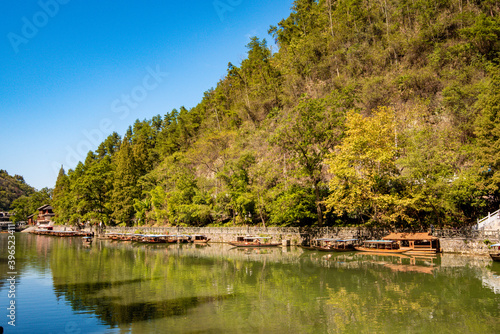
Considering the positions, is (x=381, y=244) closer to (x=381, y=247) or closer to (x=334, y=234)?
(x=381, y=247)

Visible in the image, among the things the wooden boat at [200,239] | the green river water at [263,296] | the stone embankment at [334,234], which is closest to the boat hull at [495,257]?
the green river water at [263,296]

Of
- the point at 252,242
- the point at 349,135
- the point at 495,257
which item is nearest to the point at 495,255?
the point at 495,257

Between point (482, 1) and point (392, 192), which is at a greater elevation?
point (482, 1)

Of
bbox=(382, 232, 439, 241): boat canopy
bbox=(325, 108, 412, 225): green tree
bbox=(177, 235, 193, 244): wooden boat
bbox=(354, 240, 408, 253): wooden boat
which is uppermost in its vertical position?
bbox=(325, 108, 412, 225): green tree

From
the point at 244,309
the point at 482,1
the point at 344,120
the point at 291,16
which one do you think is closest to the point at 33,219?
the point at 291,16

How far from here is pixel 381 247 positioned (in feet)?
111

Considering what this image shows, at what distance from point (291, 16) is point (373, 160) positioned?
50389 mm

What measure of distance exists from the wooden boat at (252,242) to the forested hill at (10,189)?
15310 centimetres

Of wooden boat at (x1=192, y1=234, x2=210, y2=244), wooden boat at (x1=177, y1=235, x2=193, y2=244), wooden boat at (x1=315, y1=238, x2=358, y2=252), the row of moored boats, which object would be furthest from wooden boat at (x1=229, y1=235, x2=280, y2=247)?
wooden boat at (x1=177, y1=235, x2=193, y2=244)

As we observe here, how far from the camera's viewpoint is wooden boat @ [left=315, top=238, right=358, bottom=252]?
1367 inches

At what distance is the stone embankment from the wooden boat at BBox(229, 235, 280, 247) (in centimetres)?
109

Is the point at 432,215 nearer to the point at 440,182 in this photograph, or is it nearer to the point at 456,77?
the point at 440,182

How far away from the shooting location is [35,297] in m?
18.7

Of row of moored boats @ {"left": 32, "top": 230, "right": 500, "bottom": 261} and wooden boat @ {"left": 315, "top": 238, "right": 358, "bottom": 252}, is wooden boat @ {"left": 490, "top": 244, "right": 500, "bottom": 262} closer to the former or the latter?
row of moored boats @ {"left": 32, "top": 230, "right": 500, "bottom": 261}
